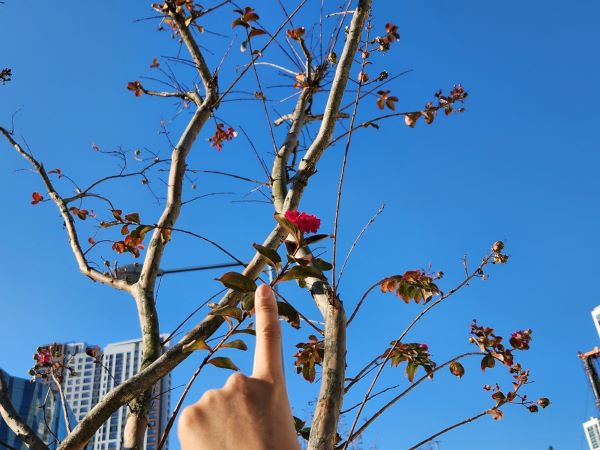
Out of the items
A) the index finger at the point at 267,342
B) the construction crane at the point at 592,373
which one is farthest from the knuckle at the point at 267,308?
the construction crane at the point at 592,373

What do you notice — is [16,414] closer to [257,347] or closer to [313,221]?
[313,221]

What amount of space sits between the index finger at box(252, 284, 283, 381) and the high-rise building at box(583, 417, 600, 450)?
230ft

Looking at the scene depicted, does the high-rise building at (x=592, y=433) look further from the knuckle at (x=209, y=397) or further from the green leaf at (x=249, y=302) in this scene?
the knuckle at (x=209, y=397)

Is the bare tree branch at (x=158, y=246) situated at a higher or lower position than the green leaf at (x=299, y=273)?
higher

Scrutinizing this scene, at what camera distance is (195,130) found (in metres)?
2.27

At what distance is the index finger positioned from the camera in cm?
52

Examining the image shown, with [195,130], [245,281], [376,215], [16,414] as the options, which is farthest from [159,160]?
[245,281]

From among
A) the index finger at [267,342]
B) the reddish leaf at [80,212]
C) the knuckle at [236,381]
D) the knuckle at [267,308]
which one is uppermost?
the reddish leaf at [80,212]

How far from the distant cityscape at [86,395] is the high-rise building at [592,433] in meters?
53.6

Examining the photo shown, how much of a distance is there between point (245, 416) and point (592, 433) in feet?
242

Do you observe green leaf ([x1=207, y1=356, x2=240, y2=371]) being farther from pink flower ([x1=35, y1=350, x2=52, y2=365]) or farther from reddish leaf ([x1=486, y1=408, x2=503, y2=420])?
pink flower ([x1=35, y1=350, x2=52, y2=365])

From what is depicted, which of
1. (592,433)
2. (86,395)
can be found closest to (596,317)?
(592,433)

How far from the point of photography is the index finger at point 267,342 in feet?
1.70

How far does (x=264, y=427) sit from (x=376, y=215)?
3.52 ft
